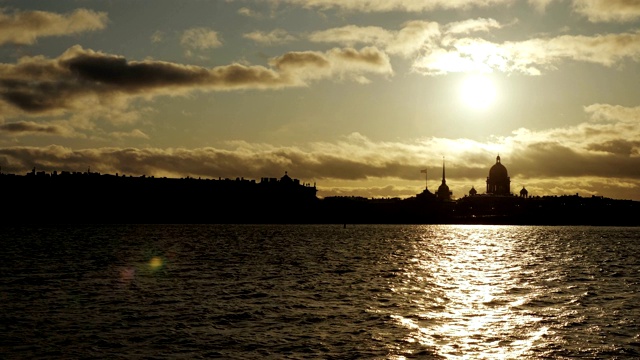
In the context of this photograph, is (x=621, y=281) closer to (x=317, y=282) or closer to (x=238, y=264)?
(x=317, y=282)

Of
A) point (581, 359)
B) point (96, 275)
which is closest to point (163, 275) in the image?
point (96, 275)

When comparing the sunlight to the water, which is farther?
the sunlight

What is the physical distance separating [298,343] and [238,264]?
34.8 meters

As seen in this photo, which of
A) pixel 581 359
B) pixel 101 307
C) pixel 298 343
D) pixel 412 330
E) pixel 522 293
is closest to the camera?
pixel 581 359

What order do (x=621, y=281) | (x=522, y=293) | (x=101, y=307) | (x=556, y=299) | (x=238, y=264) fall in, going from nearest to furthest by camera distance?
(x=101, y=307), (x=556, y=299), (x=522, y=293), (x=621, y=281), (x=238, y=264)

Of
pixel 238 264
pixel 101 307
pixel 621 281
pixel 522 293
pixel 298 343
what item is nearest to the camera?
pixel 298 343

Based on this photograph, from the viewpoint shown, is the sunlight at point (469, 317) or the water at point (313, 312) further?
the sunlight at point (469, 317)

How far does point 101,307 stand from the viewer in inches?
1278

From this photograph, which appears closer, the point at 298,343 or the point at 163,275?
the point at 298,343

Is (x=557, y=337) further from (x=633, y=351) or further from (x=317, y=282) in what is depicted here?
(x=317, y=282)

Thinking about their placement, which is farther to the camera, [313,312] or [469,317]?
[313,312]

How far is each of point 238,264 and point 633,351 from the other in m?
38.5

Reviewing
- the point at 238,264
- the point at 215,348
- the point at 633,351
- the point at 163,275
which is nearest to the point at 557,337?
the point at 633,351

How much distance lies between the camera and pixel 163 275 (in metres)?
47.7
